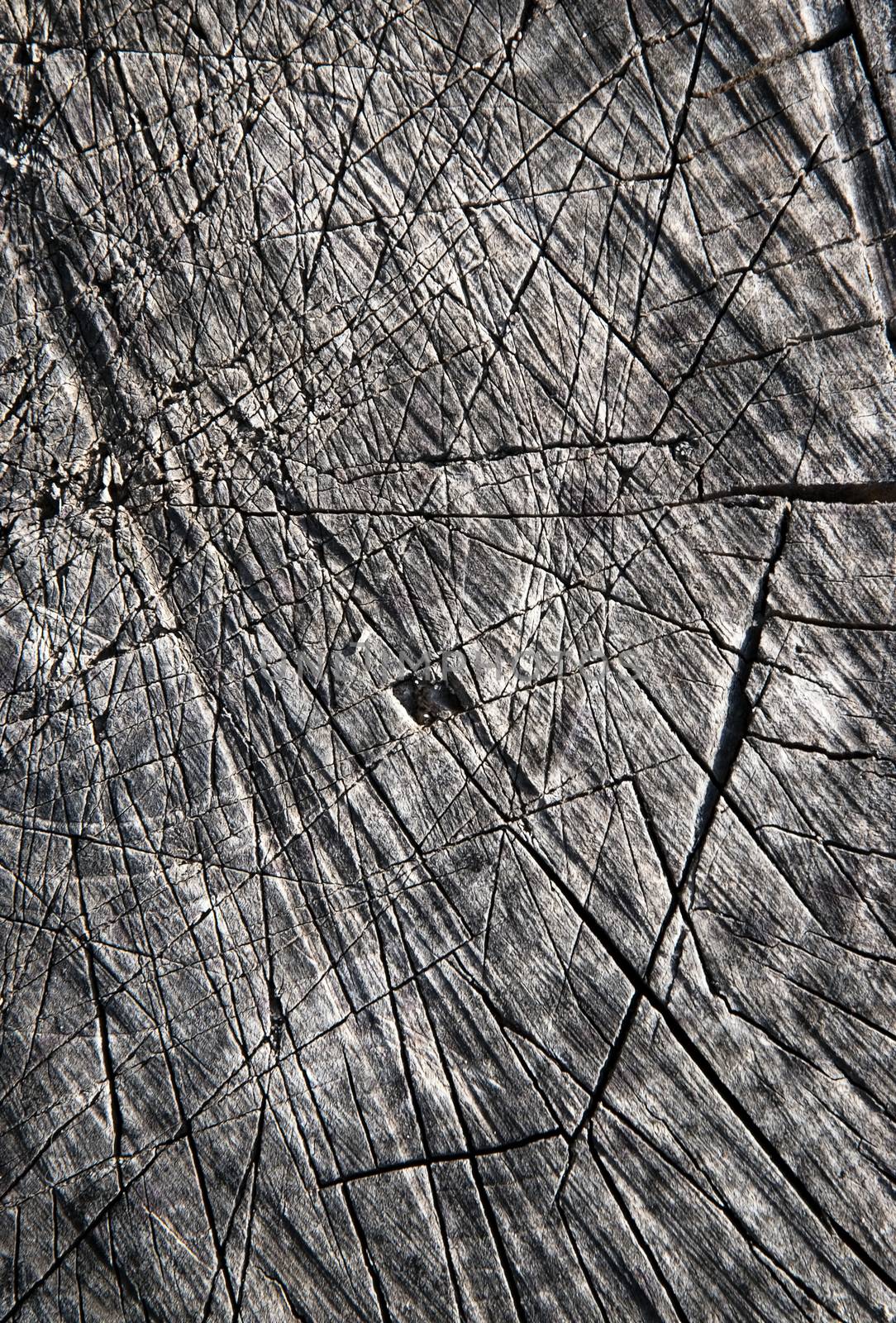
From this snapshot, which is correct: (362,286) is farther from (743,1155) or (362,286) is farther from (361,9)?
(743,1155)

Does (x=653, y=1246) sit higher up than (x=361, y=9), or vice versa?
(x=361, y=9)

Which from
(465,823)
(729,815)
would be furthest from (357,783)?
(729,815)

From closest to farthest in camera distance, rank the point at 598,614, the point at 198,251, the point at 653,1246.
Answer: the point at 653,1246 < the point at 598,614 < the point at 198,251

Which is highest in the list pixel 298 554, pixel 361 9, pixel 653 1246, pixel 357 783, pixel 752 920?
pixel 361 9

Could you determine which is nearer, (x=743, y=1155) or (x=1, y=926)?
(x=743, y=1155)

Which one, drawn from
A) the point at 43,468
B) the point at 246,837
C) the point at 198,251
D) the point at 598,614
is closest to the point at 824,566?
the point at 598,614

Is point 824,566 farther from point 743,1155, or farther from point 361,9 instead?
point 361,9

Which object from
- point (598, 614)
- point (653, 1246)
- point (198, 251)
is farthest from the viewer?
point (198, 251)
